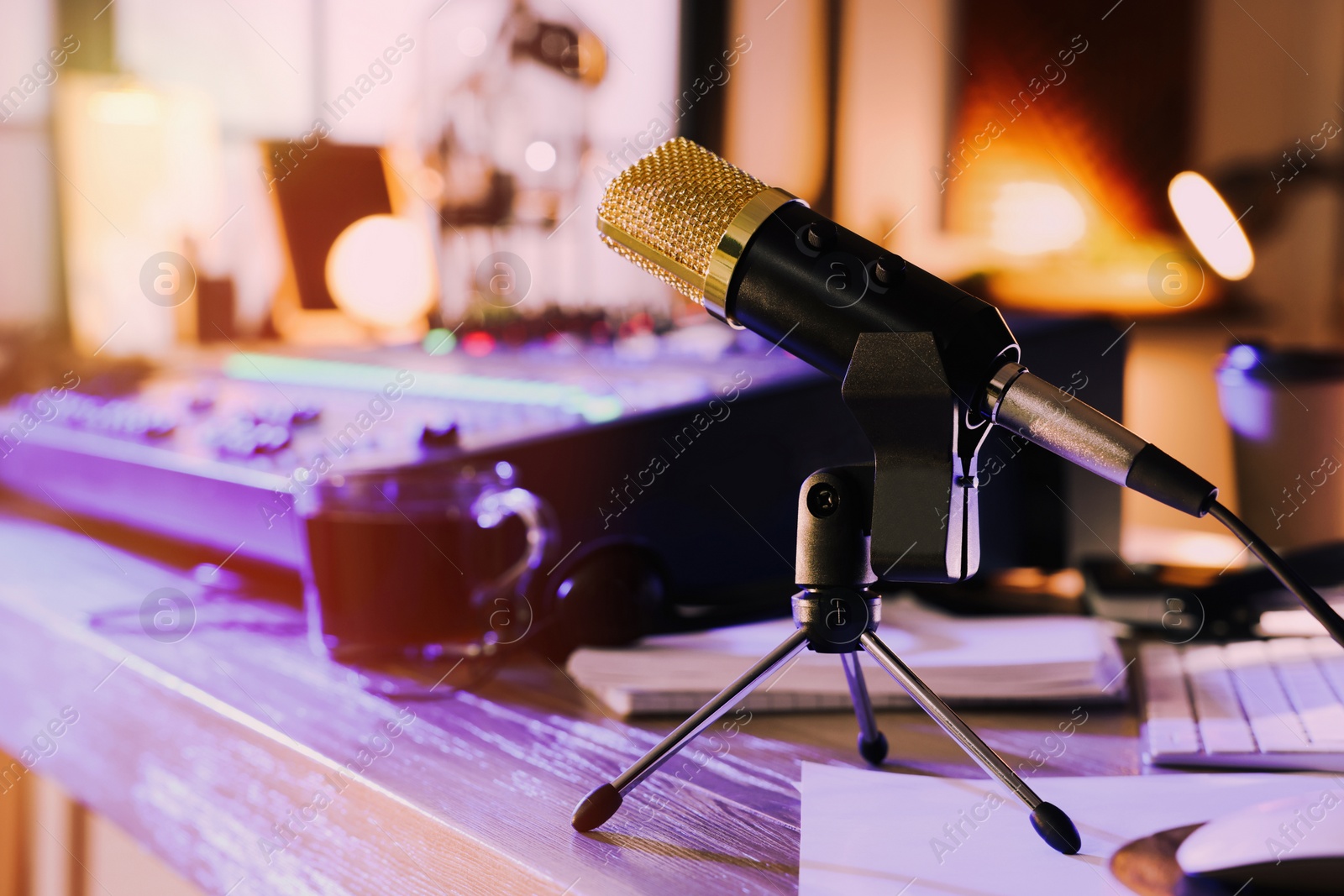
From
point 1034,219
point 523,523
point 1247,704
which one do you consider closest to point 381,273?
point 523,523

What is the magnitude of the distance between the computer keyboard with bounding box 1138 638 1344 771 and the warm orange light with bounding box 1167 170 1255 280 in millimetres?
294

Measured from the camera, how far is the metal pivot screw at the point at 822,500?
1.34ft

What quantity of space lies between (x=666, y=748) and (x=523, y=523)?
0.83 ft

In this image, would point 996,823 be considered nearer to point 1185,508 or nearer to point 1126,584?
point 1185,508

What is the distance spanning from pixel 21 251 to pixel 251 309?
0.57 m

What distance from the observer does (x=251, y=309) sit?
3.03 m

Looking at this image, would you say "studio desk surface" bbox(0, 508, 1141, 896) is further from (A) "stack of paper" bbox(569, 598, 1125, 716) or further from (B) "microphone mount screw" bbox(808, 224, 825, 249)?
(B) "microphone mount screw" bbox(808, 224, 825, 249)

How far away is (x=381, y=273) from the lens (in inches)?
72.4

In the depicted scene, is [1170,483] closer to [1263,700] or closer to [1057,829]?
[1057,829]

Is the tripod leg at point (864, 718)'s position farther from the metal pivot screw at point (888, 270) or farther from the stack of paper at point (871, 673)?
the metal pivot screw at point (888, 270)

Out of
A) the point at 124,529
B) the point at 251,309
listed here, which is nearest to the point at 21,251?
the point at 251,309

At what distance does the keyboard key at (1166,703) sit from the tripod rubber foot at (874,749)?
12 centimetres

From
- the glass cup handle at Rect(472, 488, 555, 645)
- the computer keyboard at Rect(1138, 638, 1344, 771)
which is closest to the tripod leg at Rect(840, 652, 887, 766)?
the computer keyboard at Rect(1138, 638, 1344, 771)

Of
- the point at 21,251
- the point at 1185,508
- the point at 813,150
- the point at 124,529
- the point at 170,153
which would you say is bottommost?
the point at 21,251
